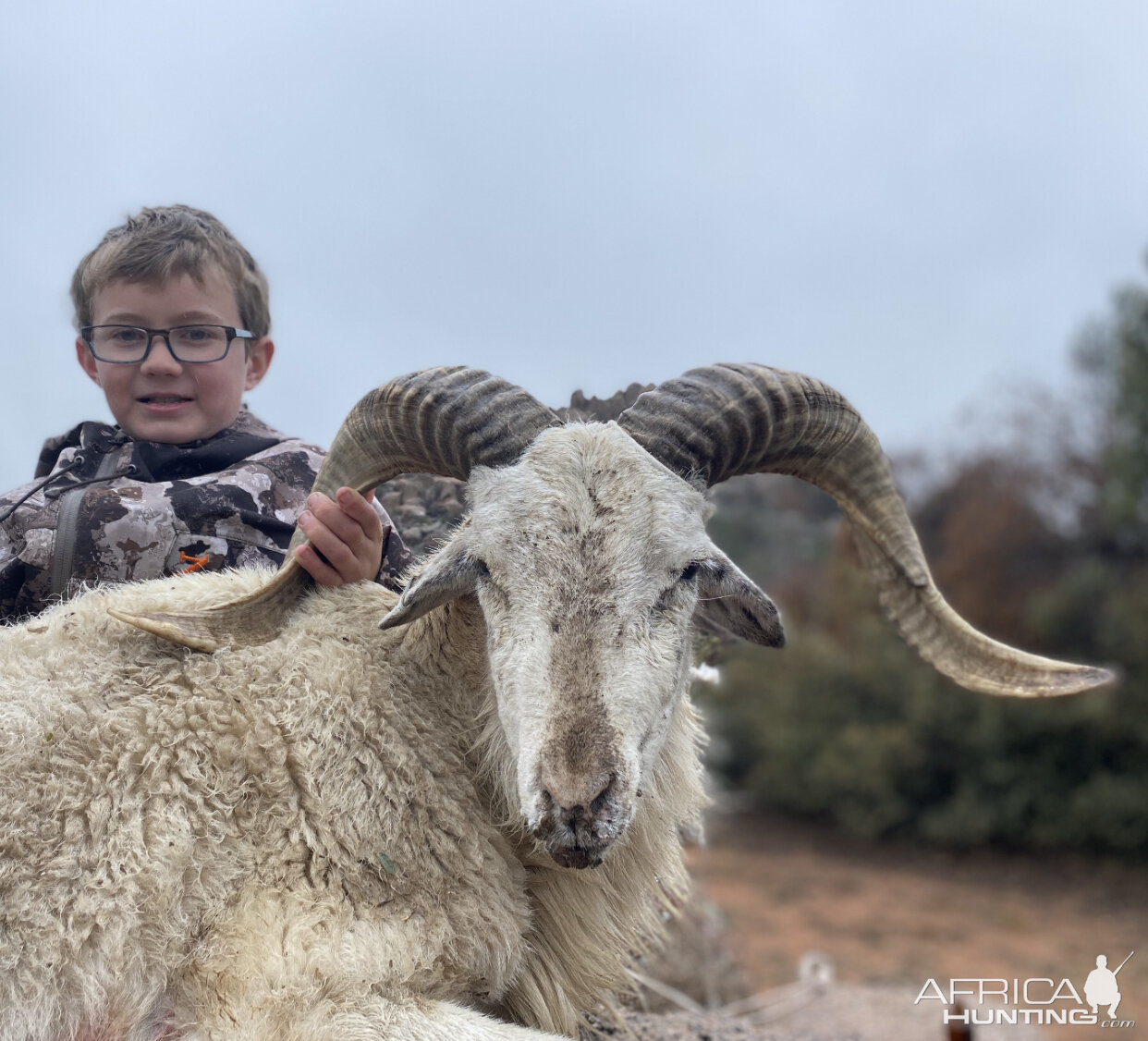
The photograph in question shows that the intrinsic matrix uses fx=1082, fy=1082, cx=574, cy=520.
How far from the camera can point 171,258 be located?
166 inches

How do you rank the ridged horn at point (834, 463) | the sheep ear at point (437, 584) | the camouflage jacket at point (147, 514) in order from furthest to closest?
the camouflage jacket at point (147, 514) → the ridged horn at point (834, 463) → the sheep ear at point (437, 584)

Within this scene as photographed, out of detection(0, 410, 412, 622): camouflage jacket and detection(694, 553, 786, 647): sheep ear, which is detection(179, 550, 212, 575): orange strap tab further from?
detection(694, 553, 786, 647): sheep ear

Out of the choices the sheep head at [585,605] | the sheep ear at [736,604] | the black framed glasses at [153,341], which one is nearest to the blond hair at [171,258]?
the black framed glasses at [153,341]

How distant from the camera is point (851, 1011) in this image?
10.5 meters

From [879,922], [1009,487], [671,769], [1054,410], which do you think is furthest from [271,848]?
[1054,410]

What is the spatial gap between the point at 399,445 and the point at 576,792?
1.52m

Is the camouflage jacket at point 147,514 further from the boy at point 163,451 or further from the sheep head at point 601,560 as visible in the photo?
the sheep head at point 601,560

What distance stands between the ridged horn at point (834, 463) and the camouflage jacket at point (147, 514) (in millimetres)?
1399

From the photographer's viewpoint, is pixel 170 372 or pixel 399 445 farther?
pixel 170 372

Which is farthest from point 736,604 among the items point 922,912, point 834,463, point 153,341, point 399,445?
point 922,912

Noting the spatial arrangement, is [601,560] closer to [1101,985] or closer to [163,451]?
[163,451]

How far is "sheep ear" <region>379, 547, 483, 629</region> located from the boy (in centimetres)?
48

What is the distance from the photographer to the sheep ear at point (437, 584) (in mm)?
3363

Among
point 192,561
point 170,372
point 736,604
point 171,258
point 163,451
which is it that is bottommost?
point 192,561
